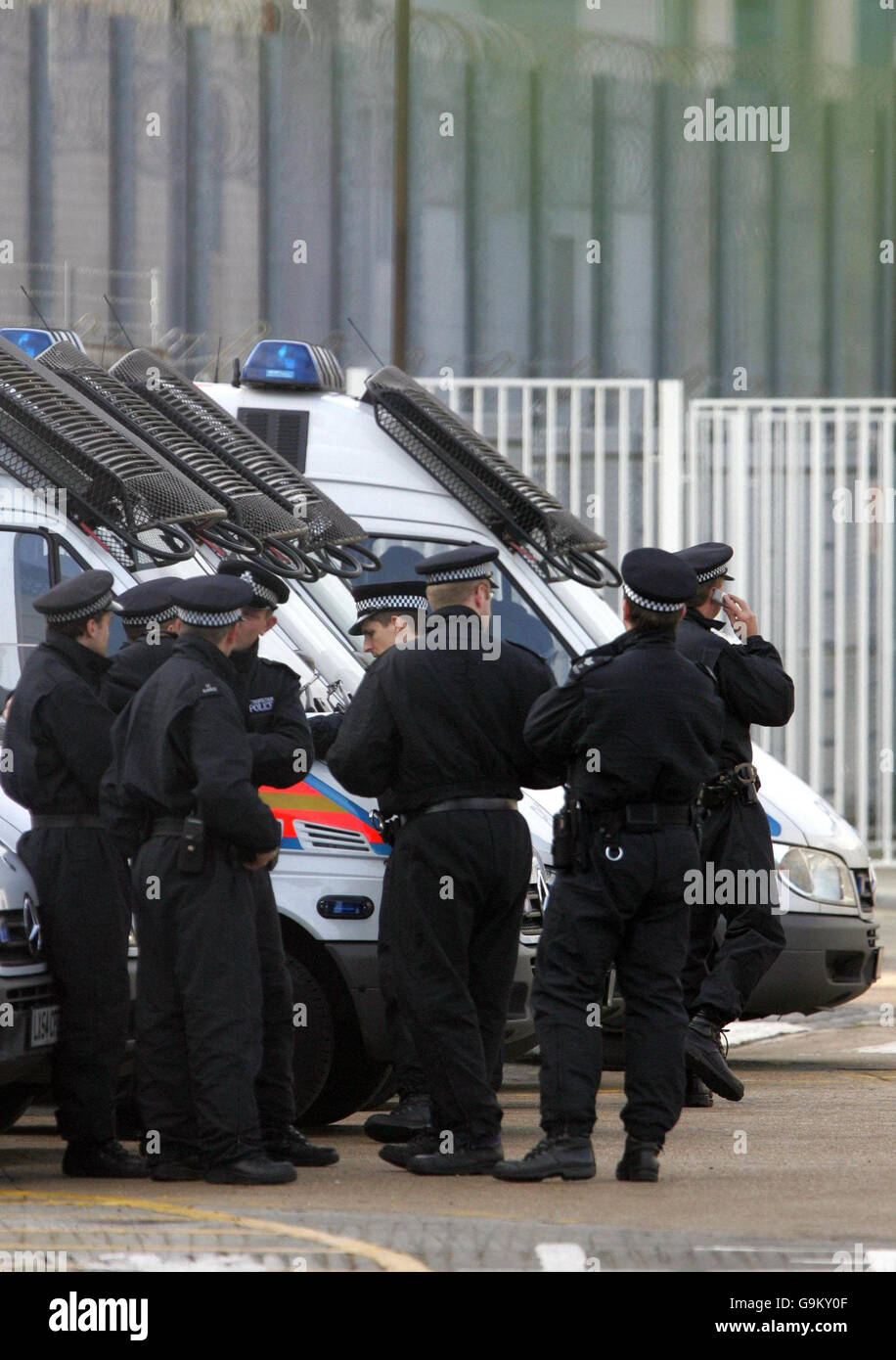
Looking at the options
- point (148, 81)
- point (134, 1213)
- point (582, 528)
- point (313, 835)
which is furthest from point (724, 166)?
point (134, 1213)

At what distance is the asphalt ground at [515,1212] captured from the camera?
5676 millimetres

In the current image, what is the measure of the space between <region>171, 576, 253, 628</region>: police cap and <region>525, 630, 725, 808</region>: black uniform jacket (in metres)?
0.90

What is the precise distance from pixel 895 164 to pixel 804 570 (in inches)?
190

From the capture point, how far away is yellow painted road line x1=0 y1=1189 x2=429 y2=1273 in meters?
5.66

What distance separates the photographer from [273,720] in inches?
286

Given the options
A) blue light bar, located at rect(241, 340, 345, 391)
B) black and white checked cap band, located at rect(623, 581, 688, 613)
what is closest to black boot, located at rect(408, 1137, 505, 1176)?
black and white checked cap band, located at rect(623, 581, 688, 613)

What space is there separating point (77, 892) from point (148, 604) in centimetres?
123

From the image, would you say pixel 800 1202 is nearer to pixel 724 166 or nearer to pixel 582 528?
pixel 582 528

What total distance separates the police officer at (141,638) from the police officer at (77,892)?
1.09ft

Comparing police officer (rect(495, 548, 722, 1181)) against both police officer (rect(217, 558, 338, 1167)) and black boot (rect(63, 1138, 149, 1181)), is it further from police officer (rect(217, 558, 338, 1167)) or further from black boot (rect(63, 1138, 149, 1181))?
black boot (rect(63, 1138, 149, 1181))

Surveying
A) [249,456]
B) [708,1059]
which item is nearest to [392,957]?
[708,1059]

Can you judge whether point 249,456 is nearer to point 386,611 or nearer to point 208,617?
point 386,611

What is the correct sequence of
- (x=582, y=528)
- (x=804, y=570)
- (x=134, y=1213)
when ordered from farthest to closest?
(x=804, y=570)
(x=582, y=528)
(x=134, y=1213)

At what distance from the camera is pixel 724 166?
22.6 meters
